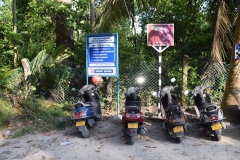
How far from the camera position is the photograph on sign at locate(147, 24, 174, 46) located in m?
6.33

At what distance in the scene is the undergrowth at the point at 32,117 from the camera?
6.02 m

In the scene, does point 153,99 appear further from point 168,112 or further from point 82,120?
point 82,120

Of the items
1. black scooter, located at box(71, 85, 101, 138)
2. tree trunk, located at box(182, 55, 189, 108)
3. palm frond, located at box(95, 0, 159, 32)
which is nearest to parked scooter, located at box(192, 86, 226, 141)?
tree trunk, located at box(182, 55, 189, 108)

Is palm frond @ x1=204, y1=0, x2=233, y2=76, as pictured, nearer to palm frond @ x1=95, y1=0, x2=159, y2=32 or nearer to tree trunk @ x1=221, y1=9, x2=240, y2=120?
tree trunk @ x1=221, y1=9, x2=240, y2=120

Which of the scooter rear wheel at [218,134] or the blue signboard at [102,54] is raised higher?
the blue signboard at [102,54]

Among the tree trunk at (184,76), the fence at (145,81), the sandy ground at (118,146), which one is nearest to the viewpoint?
the sandy ground at (118,146)

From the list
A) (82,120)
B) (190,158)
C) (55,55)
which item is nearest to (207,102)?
(190,158)

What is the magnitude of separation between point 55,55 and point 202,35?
4.97 metres

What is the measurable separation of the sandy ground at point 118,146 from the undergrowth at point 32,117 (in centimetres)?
26

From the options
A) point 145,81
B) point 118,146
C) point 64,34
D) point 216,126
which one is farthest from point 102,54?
point 216,126

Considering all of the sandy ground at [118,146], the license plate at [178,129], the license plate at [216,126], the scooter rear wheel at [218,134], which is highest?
the license plate at [216,126]

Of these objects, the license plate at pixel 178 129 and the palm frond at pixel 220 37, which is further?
the palm frond at pixel 220 37

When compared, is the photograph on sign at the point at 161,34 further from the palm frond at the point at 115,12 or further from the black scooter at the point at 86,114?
the black scooter at the point at 86,114

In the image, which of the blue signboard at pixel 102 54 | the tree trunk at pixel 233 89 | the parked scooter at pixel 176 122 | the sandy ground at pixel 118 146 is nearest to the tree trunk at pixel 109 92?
the blue signboard at pixel 102 54
